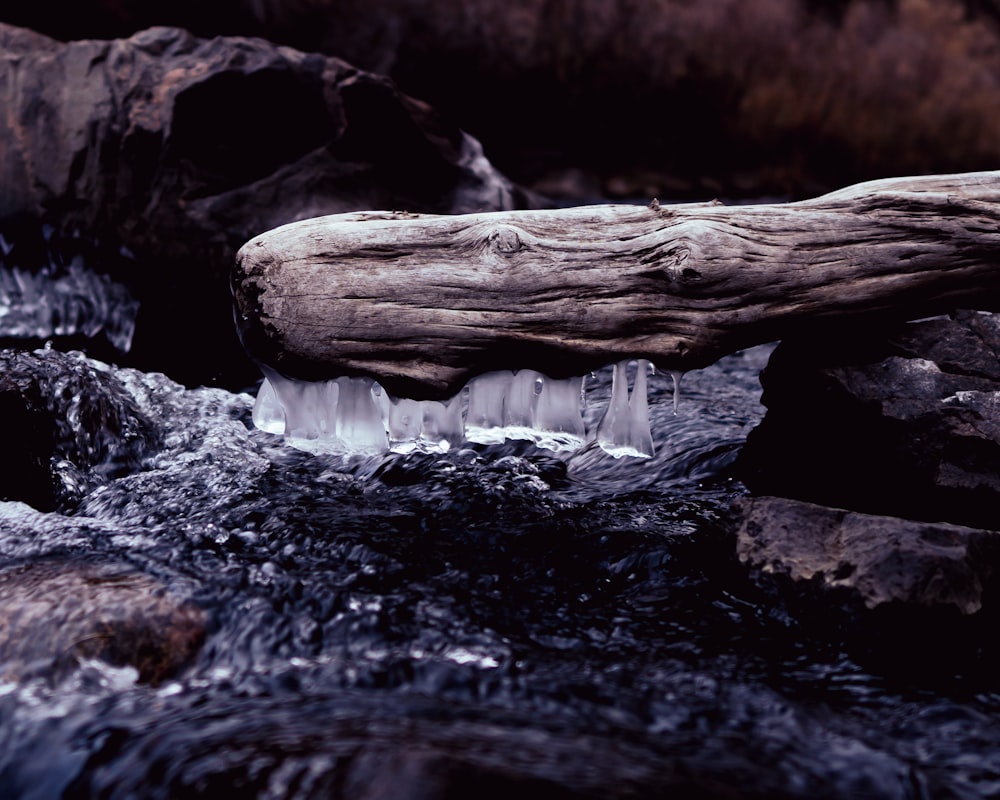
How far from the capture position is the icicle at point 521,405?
10.1 feet

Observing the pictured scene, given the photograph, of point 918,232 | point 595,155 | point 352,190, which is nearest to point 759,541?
point 918,232

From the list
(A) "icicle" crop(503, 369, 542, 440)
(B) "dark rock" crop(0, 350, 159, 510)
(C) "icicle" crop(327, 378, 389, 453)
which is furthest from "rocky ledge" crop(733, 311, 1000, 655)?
(B) "dark rock" crop(0, 350, 159, 510)

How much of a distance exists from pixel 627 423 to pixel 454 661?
1.23 meters

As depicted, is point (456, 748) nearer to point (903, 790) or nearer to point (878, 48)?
point (903, 790)

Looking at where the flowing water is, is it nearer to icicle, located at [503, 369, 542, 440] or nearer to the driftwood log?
icicle, located at [503, 369, 542, 440]

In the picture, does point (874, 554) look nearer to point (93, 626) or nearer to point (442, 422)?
point (442, 422)

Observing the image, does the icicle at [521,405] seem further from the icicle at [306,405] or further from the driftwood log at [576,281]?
the icicle at [306,405]

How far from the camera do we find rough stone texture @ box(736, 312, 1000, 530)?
2809 mm

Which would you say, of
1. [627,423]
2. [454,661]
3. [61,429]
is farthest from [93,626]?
[627,423]

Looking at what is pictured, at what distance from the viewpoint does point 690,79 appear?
→ 8312 millimetres

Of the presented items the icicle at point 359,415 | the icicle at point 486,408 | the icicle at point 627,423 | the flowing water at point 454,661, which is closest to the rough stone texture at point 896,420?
the flowing water at point 454,661

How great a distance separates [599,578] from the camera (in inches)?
107

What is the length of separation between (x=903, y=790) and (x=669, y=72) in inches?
299

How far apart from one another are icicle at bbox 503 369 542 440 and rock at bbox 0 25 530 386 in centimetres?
277
